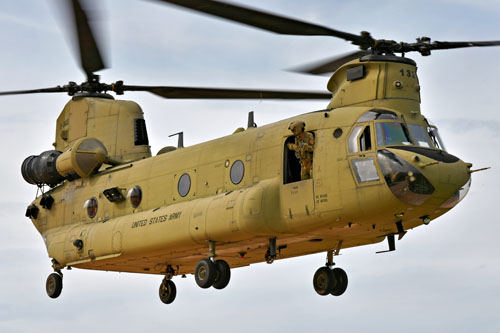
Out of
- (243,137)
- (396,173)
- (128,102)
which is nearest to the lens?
(396,173)

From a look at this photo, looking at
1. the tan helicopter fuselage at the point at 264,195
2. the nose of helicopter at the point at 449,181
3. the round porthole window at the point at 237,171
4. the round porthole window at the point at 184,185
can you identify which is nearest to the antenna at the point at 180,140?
the tan helicopter fuselage at the point at 264,195

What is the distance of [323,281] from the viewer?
21.8 metres

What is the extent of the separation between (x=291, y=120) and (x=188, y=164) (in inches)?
130

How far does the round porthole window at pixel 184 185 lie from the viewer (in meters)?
22.2

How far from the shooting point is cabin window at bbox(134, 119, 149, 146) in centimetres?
2655

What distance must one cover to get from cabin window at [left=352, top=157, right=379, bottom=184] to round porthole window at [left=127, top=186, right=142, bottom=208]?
6.99 m

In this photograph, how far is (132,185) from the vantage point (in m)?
24.0

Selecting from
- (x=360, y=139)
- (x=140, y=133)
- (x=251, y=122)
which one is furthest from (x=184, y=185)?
(x=360, y=139)

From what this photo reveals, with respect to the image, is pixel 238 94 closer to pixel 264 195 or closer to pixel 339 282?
pixel 264 195

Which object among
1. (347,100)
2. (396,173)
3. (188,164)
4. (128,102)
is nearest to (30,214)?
(128,102)

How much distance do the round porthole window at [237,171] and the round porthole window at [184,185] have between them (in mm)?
1527

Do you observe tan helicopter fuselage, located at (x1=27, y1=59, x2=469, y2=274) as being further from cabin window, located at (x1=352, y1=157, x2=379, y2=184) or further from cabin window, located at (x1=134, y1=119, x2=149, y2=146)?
cabin window, located at (x1=134, y1=119, x2=149, y2=146)

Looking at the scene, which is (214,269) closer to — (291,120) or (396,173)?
(291,120)

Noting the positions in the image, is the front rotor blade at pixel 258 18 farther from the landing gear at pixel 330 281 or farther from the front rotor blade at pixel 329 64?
the landing gear at pixel 330 281
